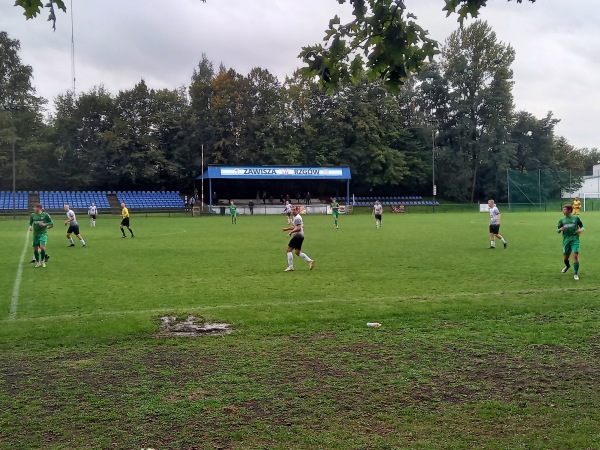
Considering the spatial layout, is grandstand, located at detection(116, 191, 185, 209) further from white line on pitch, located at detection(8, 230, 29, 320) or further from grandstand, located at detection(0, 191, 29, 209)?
white line on pitch, located at detection(8, 230, 29, 320)

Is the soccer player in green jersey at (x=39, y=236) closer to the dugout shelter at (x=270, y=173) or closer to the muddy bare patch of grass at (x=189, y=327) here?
the muddy bare patch of grass at (x=189, y=327)

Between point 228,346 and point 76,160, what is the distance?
60.0m

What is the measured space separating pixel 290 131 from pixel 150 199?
60.2 feet

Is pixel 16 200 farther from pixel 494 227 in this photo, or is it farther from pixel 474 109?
pixel 474 109

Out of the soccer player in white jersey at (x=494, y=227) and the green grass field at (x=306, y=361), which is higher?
the soccer player in white jersey at (x=494, y=227)

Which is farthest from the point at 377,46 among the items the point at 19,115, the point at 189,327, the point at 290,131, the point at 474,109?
Answer: the point at 474,109

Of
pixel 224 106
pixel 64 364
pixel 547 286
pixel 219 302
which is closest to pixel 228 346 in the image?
pixel 64 364

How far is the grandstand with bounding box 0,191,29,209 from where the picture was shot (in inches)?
1984

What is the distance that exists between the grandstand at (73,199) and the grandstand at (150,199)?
201 cm

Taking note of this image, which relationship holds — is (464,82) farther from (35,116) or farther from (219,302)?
(219,302)

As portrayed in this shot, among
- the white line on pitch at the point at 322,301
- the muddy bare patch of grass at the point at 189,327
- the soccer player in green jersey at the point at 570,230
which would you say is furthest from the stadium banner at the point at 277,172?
the muddy bare patch of grass at the point at 189,327

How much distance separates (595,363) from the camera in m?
6.19

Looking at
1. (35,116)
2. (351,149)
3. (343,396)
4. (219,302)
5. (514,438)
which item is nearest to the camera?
(514,438)

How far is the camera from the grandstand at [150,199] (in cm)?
5544
